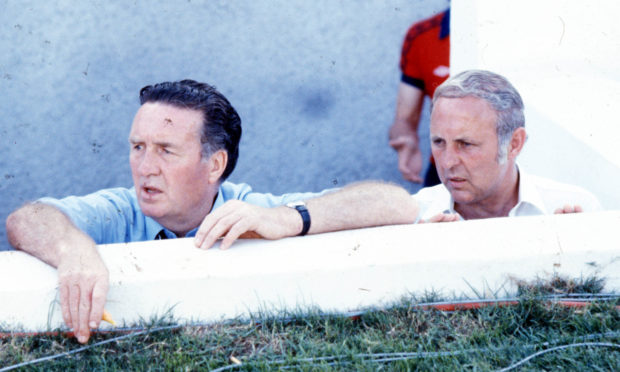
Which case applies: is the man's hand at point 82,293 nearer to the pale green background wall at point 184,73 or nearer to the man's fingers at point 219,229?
the man's fingers at point 219,229

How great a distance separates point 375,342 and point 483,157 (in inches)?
59.7

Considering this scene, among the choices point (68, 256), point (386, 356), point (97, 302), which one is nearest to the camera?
point (386, 356)

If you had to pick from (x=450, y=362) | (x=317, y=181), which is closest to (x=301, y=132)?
(x=317, y=181)

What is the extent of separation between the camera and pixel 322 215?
8.46 feet

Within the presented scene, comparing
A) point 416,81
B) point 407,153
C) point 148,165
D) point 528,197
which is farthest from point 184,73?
point 528,197

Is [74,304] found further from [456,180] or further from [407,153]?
[407,153]

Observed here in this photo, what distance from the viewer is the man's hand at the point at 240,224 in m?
2.38

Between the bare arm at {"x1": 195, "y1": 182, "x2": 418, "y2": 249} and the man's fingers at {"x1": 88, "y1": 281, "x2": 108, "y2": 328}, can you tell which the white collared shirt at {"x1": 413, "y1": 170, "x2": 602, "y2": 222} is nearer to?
the bare arm at {"x1": 195, "y1": 182, "x2": 418, "y2": 249}

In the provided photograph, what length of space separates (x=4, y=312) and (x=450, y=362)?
134 cm

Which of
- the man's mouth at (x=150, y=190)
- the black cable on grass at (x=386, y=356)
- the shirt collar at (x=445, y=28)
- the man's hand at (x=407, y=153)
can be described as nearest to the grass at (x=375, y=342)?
the black cable on grass at (x=386, y=356)

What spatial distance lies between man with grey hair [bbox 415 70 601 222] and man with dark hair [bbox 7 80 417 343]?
57cm

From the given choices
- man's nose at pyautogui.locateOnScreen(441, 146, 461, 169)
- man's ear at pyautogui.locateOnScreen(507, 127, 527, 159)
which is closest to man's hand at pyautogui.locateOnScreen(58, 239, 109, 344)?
man's nose at pyautogui.locateOnScreen(441, 146, 461, 169)

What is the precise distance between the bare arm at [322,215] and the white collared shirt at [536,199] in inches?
24.8

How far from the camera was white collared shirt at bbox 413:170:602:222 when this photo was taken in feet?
11.0
